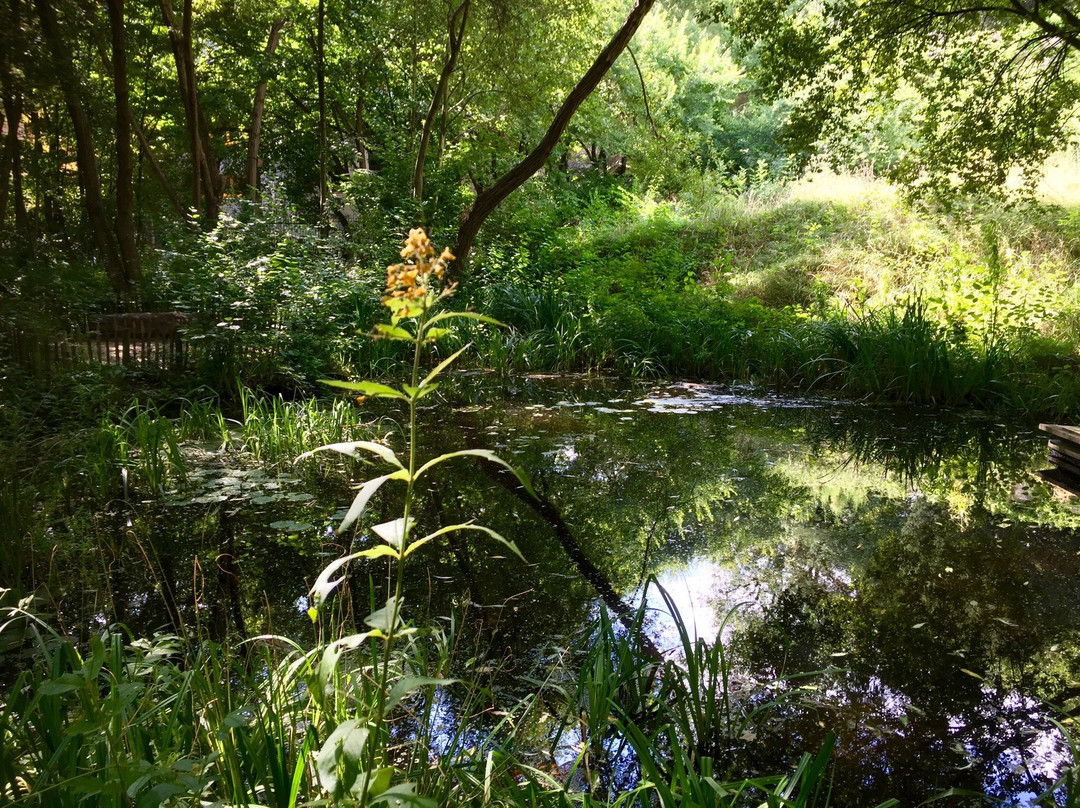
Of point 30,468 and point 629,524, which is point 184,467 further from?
point 629,524

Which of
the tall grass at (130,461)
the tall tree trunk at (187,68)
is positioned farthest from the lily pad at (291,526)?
the tall tree trunk at (187,68)

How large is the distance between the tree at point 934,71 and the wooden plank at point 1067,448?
323cm

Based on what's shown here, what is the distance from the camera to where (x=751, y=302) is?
9453mm

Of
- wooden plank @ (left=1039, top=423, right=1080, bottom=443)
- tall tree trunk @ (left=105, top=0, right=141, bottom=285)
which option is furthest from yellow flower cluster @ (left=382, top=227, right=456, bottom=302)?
tall tree trunk @ (left=105, top=0, right=141, bottom=285)

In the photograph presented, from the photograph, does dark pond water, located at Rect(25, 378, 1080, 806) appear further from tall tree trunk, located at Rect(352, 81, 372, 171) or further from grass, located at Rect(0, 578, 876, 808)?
tall tree trunk, located at Rect(352, 81, 372, 171)

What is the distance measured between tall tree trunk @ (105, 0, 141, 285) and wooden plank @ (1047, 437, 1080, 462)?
9285mm

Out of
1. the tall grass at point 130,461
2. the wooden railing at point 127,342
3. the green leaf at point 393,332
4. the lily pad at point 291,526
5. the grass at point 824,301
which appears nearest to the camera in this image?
the green leaf at point 393,332

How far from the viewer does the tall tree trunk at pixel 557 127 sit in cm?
811

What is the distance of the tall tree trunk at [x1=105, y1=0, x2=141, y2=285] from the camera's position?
25.2 ft

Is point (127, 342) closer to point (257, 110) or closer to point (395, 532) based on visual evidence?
point (395, 532)

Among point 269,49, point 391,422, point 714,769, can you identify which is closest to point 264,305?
point 391,422

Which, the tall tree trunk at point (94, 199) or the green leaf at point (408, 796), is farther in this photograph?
the tall tree trunk at point (94, 199)

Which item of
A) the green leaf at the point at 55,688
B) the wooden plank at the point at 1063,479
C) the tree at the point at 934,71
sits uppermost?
the tree at the point at 934,71

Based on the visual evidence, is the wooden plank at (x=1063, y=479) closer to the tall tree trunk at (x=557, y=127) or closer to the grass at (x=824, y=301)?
the grass at (x=824, y=301)
